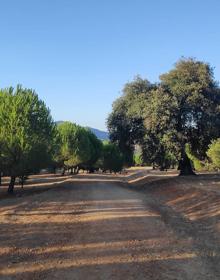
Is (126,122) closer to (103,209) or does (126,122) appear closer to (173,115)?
(173,115)

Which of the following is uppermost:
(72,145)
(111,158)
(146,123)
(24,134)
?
(111,158)

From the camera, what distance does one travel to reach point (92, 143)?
95.2 m

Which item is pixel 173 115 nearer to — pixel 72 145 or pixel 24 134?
pixel 24 134

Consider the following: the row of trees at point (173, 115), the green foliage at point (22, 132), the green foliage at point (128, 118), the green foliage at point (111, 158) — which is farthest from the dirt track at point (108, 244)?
the green foliage at point (111, 158)

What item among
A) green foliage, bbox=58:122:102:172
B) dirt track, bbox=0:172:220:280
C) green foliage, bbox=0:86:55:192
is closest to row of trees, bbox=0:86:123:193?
green foliage, bbox=0:86:55:192

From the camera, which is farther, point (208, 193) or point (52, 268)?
point (208, 193)

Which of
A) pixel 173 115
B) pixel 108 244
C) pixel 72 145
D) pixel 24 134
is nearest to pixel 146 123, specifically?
pixel 173 115

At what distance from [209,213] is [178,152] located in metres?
22.5

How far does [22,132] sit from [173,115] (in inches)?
539

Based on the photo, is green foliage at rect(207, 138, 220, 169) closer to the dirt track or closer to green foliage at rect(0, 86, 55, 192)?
green foliage at rect(0, 86, 55, 192)

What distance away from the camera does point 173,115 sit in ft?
132

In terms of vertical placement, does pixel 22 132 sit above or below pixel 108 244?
above

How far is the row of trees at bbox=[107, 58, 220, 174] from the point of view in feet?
132

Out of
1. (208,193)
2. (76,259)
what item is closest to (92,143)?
(208,193)
